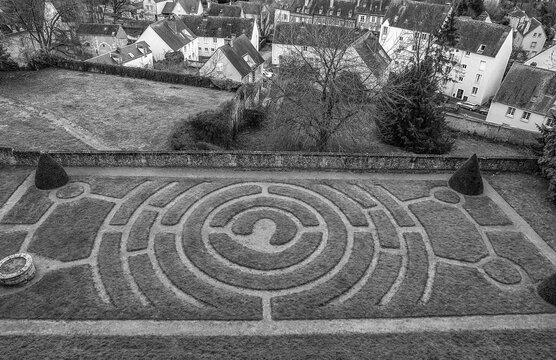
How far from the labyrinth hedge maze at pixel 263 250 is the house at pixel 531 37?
77587mm

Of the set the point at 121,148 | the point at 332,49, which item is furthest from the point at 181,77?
the point at 332,49

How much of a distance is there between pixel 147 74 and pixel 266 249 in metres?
35.8

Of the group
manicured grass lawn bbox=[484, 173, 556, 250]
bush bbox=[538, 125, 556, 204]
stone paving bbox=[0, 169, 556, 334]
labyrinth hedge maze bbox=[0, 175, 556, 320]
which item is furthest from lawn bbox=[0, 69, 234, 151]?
bush bbox=[538, 125, 556, 204]

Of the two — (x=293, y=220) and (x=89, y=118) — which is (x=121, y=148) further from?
(x=293, y=220)

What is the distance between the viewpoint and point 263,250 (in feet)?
74.0

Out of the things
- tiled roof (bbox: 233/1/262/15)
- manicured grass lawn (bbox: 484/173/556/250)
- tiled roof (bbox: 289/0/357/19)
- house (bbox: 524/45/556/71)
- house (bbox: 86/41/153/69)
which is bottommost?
manicured grass lawn (bbox: 484/173/556/250)

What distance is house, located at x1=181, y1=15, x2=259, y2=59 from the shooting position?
8344cm

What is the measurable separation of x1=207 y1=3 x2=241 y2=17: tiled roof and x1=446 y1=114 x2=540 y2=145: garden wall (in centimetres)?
6651

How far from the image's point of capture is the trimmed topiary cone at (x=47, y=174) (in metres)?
26.4

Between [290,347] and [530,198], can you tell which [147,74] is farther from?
[530,198]

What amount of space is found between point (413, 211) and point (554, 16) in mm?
101763

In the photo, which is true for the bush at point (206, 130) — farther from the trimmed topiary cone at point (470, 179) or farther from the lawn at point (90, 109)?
the trimmed topiary cone at point (470, 179)

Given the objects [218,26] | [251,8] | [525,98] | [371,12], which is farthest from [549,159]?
[251,8]

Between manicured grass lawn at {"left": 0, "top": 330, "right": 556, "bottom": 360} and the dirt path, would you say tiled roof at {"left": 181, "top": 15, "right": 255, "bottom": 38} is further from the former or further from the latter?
manicured grass lawn at {"left": 0, "top": 330, "right": 556, "bottom": 360}
